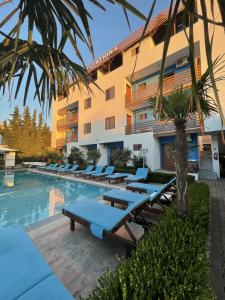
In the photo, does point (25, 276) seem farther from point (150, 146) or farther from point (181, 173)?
point (150, 146)

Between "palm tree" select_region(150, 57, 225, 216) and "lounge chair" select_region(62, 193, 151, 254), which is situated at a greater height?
"palm tree" select_region(150, 57, 225, 216)

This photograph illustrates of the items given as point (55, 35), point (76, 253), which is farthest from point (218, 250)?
point (55, 35)

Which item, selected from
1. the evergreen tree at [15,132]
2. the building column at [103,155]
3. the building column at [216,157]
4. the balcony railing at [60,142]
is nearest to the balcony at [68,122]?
the balcony railing at [60,142]

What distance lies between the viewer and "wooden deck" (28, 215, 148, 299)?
2397 mm

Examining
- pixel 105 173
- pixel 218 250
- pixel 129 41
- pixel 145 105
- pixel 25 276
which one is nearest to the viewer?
pixel 25 276

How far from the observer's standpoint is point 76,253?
120 inches

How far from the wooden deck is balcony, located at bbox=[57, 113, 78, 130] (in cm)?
2031

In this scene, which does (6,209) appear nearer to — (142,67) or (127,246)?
(127,246)

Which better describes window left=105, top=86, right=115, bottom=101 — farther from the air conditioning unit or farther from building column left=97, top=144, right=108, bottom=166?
the air conditioning unit

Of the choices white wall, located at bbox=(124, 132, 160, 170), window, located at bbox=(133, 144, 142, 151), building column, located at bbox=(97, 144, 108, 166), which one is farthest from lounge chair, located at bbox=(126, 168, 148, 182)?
building column, located at bbox=(97, 144, 108, 166)

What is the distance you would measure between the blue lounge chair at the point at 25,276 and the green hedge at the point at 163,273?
443 mm

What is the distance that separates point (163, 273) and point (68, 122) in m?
24.2

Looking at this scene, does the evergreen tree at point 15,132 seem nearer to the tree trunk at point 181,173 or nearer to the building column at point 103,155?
the building column at point 103,155

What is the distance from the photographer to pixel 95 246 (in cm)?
328
